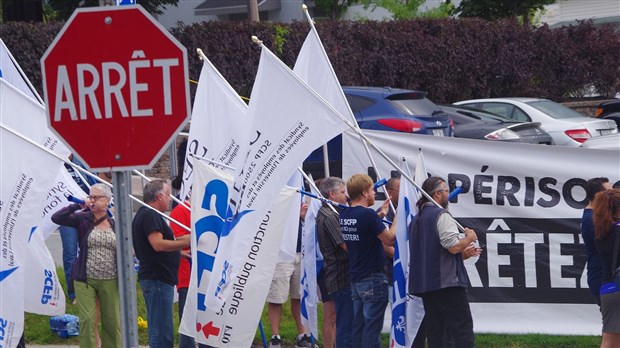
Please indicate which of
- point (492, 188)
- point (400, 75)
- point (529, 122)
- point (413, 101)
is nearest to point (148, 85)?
A: point (492, 188)

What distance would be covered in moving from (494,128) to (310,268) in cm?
887

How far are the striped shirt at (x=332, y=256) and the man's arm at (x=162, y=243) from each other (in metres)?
1.15

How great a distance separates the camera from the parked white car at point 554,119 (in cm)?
1917

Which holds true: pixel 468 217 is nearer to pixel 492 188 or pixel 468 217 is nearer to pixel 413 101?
pixel 492 188

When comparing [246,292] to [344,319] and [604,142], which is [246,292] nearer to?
[344,319]

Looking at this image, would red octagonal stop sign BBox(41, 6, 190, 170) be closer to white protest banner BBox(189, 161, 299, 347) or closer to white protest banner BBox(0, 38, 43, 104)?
white protest banner BBox(189, 161, 299, 347)

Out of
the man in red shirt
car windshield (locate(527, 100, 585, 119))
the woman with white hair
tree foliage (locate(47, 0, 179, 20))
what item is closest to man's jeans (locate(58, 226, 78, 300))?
the woman with white hair

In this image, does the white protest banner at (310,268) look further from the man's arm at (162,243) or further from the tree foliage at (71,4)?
the tree foliage at (71,4)

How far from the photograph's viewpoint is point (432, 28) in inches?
969

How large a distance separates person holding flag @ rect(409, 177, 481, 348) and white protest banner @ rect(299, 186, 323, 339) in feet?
4.86

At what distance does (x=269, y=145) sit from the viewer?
7.91 m

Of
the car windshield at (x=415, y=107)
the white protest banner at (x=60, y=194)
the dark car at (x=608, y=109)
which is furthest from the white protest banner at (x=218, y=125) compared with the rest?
the dark car at (x=608, y=109)

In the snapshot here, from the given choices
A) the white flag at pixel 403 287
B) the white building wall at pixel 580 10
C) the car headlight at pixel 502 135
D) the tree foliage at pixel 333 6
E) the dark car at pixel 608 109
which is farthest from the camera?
the white building wall at pixel 580 10

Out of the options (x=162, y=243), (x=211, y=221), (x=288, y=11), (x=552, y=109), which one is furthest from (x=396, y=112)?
(x=288, y=11)
